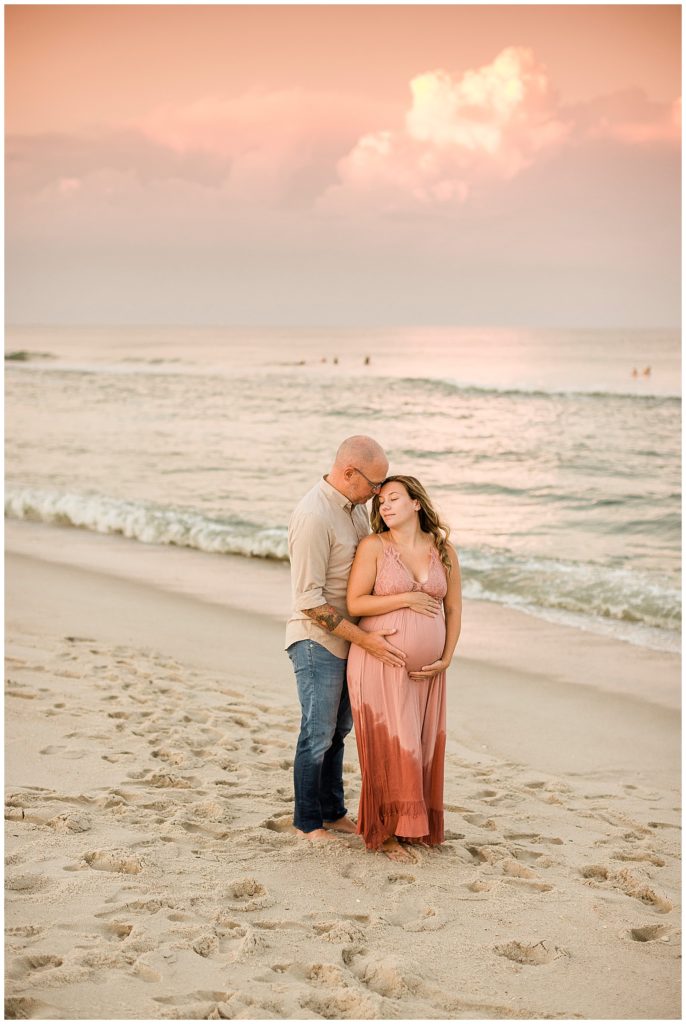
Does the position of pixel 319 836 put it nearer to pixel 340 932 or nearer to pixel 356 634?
pixel 340 932

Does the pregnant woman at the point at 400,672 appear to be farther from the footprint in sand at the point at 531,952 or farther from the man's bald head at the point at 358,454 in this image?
the footprint in sand at the point at 531,952

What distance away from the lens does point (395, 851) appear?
481 centimetres

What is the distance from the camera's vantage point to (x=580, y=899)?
4492mm

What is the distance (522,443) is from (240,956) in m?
23.3

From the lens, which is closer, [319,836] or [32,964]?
[32,964]

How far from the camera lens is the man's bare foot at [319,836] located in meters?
4.89

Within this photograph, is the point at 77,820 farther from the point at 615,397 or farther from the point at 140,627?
the point at 615,397

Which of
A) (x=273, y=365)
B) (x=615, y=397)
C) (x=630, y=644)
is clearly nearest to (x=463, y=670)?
(x=630, y=644)

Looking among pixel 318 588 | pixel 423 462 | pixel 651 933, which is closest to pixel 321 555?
pixel 318 588

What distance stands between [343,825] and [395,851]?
0.43 m

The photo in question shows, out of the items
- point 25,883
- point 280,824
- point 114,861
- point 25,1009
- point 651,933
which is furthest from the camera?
point 280,824

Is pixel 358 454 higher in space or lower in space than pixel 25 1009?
higher

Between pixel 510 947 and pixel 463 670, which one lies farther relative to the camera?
pixel 463 670

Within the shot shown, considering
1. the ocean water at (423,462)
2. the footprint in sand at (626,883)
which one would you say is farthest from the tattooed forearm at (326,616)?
the ocean water at (423,462)
